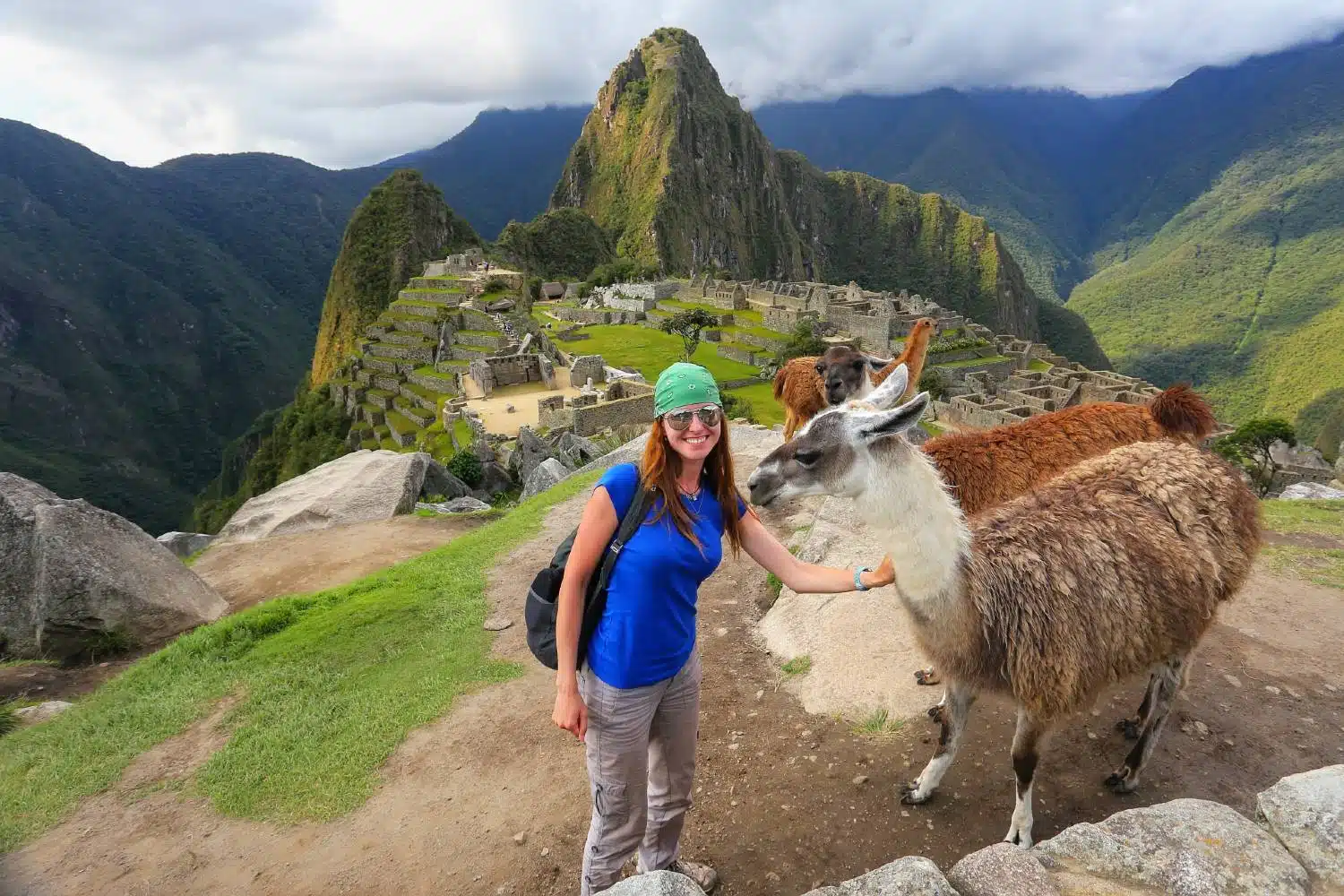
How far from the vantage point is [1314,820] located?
239 centimetres

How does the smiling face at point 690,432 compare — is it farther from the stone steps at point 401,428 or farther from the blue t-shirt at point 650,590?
the stone steps at point 401,428

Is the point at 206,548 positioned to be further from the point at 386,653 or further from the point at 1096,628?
the point at 1096,628

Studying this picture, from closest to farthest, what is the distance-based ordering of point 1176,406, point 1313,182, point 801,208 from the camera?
point 1176,406
point 1313,182
point 801,208

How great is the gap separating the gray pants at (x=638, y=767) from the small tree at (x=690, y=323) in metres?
39.1

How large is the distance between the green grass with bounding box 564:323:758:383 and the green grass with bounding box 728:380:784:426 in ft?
5.03

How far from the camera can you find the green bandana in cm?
238

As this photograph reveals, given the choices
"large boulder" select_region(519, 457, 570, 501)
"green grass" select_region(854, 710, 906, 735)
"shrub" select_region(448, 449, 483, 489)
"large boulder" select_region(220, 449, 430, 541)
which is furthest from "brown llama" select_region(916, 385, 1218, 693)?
"shrub" select_region(448, 449, 483, 489)

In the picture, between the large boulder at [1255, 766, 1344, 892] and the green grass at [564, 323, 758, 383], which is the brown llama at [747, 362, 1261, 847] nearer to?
Result: the large boulder at [1255, 766, 1344, 892]

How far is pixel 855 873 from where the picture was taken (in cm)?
318

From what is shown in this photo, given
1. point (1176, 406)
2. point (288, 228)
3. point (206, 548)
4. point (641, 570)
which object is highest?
point (288, 228)

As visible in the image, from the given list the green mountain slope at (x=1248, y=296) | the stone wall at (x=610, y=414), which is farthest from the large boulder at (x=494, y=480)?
the green mountain slope at (x=1248, y=296)

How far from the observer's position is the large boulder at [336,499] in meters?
11.3

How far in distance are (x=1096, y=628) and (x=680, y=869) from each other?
2.25 m

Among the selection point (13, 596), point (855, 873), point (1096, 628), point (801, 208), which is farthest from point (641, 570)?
point (801, 208)
